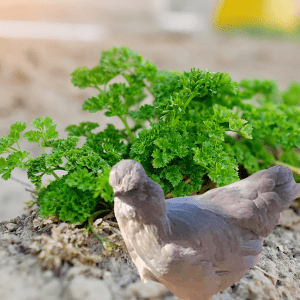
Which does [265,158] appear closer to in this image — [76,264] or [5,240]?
[76,264]

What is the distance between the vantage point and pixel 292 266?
183 centimetres

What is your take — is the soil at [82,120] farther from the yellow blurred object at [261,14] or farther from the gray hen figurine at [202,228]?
the yellow blurred object at [261,14]

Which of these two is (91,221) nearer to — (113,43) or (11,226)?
(11,226)

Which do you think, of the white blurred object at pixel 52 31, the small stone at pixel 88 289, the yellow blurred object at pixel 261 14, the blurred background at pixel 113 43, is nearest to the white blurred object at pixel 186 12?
the blurred background at pixel 113 43

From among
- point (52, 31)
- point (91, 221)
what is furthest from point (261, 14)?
point (91, 221)

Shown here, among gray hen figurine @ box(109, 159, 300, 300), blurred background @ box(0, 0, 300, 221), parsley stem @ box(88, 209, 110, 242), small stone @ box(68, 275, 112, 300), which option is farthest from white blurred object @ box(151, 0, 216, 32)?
small stone @ box(68, 275, 112, 300)

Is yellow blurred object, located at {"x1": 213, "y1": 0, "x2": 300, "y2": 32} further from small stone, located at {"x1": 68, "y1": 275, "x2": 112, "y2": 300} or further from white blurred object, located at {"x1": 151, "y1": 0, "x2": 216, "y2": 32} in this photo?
small stone, located at {"x1": 68, "y1": 275, "x2": 112, "y2": 300}

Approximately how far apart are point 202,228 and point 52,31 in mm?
6695

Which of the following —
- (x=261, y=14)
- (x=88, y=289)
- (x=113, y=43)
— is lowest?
(x=88, y=289)

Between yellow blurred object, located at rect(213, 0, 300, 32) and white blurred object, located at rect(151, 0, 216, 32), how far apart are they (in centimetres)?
37

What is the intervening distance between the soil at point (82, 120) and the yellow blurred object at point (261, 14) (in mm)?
792

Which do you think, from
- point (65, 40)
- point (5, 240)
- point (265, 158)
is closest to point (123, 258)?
point (5, 240)

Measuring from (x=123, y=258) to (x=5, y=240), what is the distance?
0.61 metres

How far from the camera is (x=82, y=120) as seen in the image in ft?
13.0
